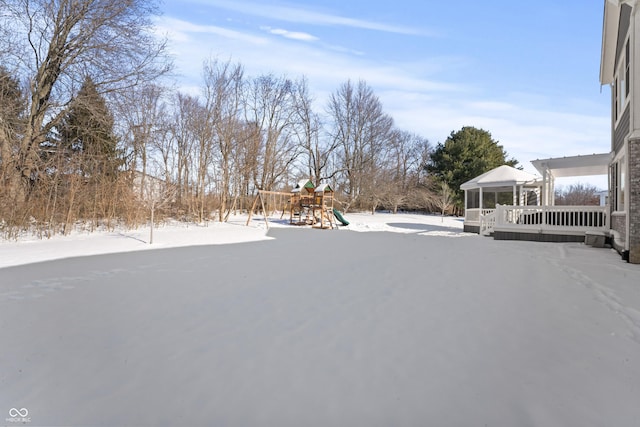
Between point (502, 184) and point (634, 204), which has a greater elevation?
point (502, 184)

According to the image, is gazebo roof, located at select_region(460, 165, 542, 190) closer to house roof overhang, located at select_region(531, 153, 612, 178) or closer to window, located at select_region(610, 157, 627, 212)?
house roof overhang, located at select_region(531, 153, 612, 178)

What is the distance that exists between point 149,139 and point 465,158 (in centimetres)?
2378

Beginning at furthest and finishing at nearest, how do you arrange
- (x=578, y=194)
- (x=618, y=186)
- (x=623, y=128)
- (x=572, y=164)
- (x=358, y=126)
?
(x=578, y=194)
(x=358, y=126)
(x=572, y=164)
(x=618, y=186)
(x=623, y=128)

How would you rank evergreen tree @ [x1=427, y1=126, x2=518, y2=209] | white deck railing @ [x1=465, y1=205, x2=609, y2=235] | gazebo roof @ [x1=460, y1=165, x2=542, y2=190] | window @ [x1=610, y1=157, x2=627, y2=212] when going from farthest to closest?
evergreen tree @ [x1=427, y1=126, x2=518, y2=209] < gazebo roof @ [x1=460, y1=165, x2=542, y2=190] < white deck railing @ [x1=465, y1=205, x2=609, y2=235] < window @ [x1=610, y1=157, x2=627, y2=212]

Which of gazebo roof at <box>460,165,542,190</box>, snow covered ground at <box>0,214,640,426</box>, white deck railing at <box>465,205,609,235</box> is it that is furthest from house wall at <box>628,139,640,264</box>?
gazebo roof at <box>460,165,542,190</box>

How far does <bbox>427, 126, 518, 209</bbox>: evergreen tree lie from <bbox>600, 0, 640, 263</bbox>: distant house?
17151 millimetres

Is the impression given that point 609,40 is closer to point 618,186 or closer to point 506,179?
point 618,186

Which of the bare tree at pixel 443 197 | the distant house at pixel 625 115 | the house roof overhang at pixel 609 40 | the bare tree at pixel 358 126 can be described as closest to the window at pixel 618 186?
the distant house at pixel 625 115

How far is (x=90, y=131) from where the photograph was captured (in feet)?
43.3

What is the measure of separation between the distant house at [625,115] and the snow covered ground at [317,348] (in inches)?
88.4

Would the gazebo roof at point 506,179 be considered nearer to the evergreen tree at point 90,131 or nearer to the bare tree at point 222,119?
the bare tree at point 222,119

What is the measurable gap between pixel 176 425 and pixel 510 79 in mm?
12607

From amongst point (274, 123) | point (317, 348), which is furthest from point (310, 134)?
point (317, 348)

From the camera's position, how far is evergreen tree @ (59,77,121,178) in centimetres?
1191
